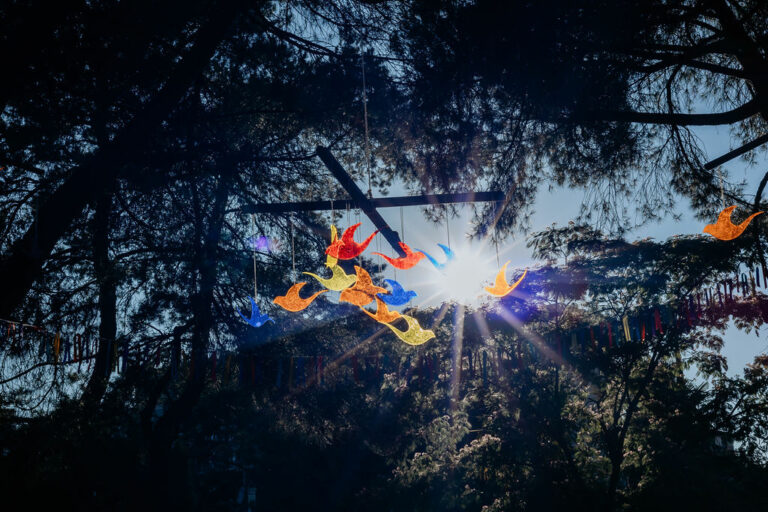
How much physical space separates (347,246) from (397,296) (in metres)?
0.62

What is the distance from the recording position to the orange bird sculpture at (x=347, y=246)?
149 inches

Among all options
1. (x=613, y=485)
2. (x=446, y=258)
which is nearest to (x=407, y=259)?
(x=446, y=258)

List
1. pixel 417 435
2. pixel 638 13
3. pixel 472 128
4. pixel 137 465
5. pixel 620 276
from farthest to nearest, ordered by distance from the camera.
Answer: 1. pixel 417 435
2. pixel 137 465
3. pixel 620 276
4. pixel 472 128
5. pixel 638 13

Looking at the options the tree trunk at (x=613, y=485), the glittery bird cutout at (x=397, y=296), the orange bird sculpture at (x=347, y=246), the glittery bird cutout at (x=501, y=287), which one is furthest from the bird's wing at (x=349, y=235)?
the tree trunk at (x=613, y=485)

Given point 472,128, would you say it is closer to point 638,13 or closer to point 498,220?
point 498,220

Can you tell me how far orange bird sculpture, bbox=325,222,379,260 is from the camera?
3.78m

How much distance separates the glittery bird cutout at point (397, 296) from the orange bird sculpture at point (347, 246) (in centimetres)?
46

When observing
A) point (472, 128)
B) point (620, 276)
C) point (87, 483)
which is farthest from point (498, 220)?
point (87, 483)

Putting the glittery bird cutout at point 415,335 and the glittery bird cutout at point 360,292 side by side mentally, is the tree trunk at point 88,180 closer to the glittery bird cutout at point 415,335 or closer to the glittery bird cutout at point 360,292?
the glittery bird cutout at point 360,292

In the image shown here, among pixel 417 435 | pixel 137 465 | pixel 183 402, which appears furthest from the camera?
pixel 417 435

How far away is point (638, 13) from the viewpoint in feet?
14.8

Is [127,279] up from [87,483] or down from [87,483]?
up

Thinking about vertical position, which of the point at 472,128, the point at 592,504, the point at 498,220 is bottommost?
the point at 592,504

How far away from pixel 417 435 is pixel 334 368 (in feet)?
14.5
